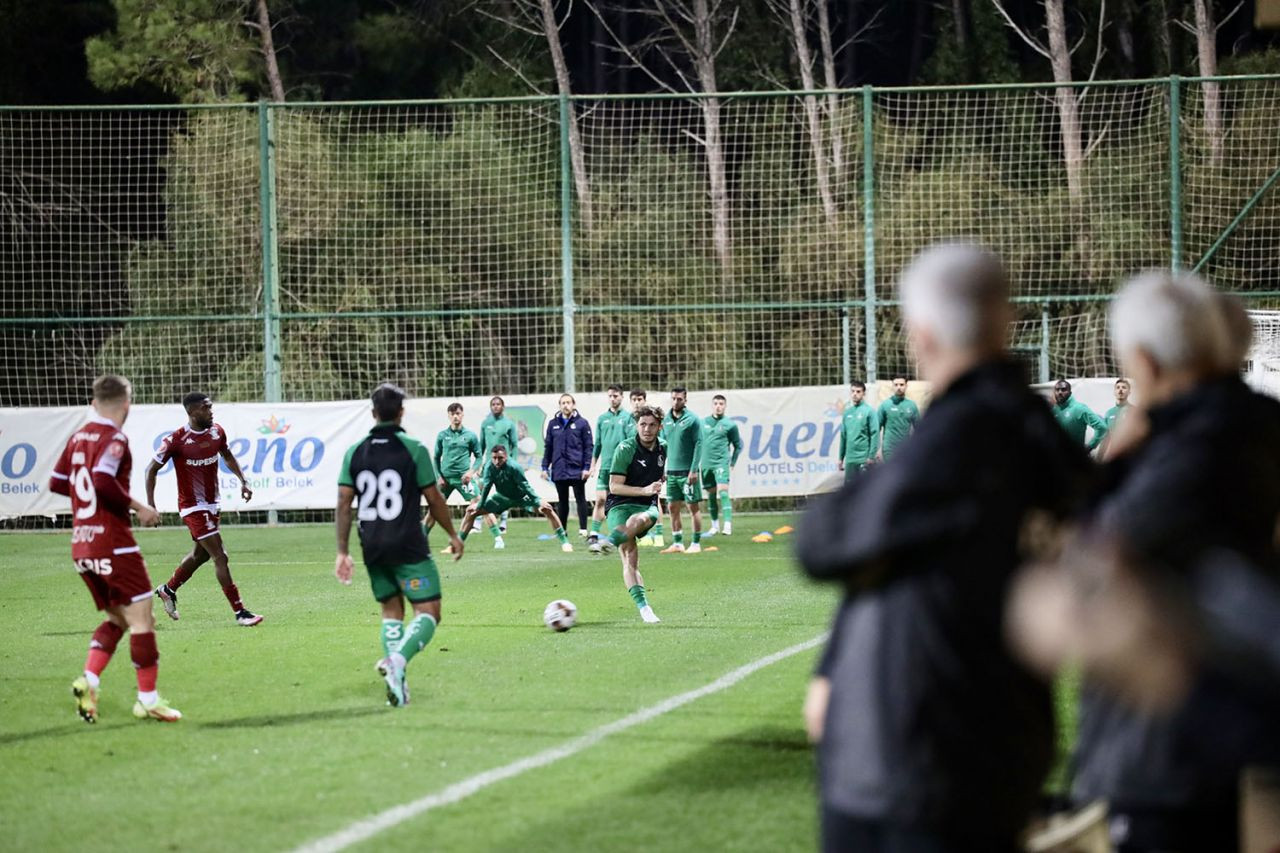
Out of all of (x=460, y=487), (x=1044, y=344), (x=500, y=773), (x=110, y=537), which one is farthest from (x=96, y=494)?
(x=1044, y=344)

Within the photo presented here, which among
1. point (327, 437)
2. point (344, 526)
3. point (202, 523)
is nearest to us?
point (344, 526)

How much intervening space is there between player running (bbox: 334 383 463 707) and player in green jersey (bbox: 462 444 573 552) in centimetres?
1035

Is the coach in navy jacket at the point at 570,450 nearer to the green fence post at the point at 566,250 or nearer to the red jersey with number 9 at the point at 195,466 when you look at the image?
the green fence post at the point at 566,250

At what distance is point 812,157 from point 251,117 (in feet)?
40.0

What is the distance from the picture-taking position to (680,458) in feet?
71.6

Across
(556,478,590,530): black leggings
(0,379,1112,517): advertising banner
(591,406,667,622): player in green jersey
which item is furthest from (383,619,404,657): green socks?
(0,379,1112,517): advertising banner

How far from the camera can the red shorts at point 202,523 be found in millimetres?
14266

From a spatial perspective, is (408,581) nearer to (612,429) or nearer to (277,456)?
(612,429)

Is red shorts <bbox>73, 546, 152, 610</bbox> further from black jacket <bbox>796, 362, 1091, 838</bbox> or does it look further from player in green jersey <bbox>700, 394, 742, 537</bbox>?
player in green jersey <bbox>700, 394, 742, 537</bbox>

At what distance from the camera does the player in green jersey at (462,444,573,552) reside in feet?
66.7

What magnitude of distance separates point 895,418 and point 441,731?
583 inches

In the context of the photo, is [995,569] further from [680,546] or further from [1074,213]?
[1074,213]

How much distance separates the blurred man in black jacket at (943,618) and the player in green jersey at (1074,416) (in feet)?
59.0

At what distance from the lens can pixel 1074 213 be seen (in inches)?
1215
